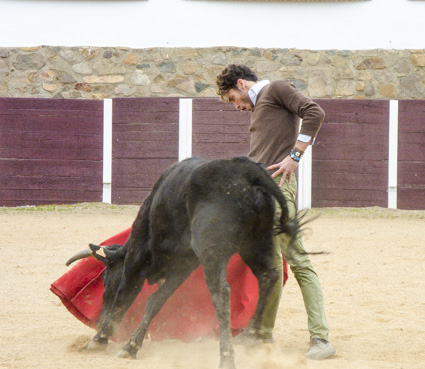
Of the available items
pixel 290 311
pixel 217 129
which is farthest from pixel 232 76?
pixel 217 129

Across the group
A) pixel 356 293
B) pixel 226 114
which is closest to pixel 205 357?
pixel 356 293

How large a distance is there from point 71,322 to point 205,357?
0.98 metres

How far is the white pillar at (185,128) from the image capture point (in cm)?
993

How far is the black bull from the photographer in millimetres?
2734

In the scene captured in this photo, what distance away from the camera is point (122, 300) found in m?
3.29

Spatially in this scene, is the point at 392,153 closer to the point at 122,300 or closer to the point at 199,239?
the point at 122,300

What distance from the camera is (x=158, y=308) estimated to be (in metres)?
3.22

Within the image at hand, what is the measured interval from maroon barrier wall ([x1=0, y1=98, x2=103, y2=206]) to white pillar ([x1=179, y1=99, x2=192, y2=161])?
1103 millimetres

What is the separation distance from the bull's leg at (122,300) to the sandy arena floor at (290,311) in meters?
0.08

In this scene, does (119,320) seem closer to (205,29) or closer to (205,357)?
(205,357)

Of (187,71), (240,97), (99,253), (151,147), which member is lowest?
(99,253)

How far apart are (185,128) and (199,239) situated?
7.25 m

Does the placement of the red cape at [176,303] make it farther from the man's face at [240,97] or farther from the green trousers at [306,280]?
the man's face at [240,97]

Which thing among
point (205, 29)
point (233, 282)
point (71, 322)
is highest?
point (205, 29)
